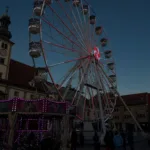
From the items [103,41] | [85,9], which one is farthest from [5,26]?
[103,41]

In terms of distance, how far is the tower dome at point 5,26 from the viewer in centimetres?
3527

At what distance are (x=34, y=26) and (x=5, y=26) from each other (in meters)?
23.1

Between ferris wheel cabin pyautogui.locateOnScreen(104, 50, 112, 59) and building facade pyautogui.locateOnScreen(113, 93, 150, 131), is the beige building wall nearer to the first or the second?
ferris wheel cabin pyautogui.locateOnScreen(104, 50, 112, 59)

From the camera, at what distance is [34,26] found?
16328mm

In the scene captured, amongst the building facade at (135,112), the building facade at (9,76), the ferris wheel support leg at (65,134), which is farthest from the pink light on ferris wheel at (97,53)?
the building facade at (135,112)

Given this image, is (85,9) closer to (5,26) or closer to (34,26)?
(34,26)

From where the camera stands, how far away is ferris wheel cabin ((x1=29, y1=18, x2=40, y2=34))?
1630 centimetres

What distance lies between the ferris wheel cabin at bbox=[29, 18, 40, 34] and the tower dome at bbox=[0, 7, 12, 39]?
19.8 m

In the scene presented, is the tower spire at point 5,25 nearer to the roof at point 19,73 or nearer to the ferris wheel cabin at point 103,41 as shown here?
the roof at point 19,73

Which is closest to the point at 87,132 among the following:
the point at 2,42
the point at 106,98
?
the point at 106,98

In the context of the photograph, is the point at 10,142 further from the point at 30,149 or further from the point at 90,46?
the point at 90,46

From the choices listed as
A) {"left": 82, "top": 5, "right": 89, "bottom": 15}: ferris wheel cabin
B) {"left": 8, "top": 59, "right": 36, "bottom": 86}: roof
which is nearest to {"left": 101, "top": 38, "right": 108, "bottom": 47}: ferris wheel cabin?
{"left": 82, "top": 5, "right": 89, "bottom": 15}: ferris wheel cabin

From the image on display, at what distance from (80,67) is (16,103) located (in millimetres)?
7583

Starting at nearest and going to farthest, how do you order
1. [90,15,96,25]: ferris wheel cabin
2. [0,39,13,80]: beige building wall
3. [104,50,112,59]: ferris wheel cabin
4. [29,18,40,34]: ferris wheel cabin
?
[29,18,40,34]: ferris wheel cabin < [90,15,96,25]: ferris wheel cabin < [104,50,112,59]: ferris wheel cabin < [0,39,13,80]: beige building wall
